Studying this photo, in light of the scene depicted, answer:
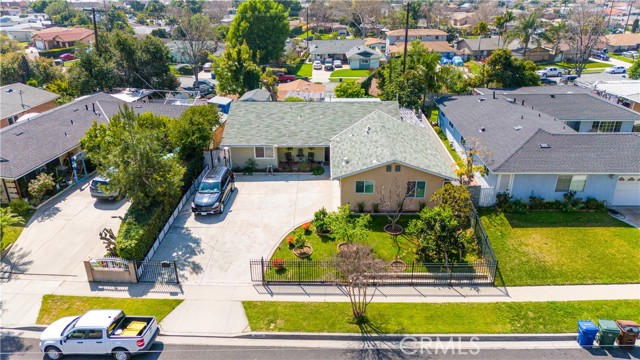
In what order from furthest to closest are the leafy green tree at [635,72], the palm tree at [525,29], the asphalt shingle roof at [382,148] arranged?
1. the palm tree at [525,29]
2. the leafy green tree at [635,72]
3. the asphalt shingle roof at [382,148]

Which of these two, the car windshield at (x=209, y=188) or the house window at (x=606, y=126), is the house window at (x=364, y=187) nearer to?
the car windshield at (x=209, y=188)

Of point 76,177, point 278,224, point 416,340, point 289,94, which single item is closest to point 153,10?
point 289,94

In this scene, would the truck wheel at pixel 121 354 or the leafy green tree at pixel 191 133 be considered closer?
the truck wheel at pixel 121 354

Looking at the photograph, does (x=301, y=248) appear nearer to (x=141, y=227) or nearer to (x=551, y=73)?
(x=141, y=227)

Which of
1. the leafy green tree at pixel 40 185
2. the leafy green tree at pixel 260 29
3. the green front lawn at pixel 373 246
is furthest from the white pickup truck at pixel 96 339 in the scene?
the leafy green tree at pixel 260 29

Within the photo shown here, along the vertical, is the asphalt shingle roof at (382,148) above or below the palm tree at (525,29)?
below

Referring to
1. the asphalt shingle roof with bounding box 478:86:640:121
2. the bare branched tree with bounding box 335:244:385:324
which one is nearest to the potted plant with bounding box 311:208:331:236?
the bare branched tree with bounding box 335:244:385:324

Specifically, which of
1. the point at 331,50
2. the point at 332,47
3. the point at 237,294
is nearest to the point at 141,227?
the point at 237,294
